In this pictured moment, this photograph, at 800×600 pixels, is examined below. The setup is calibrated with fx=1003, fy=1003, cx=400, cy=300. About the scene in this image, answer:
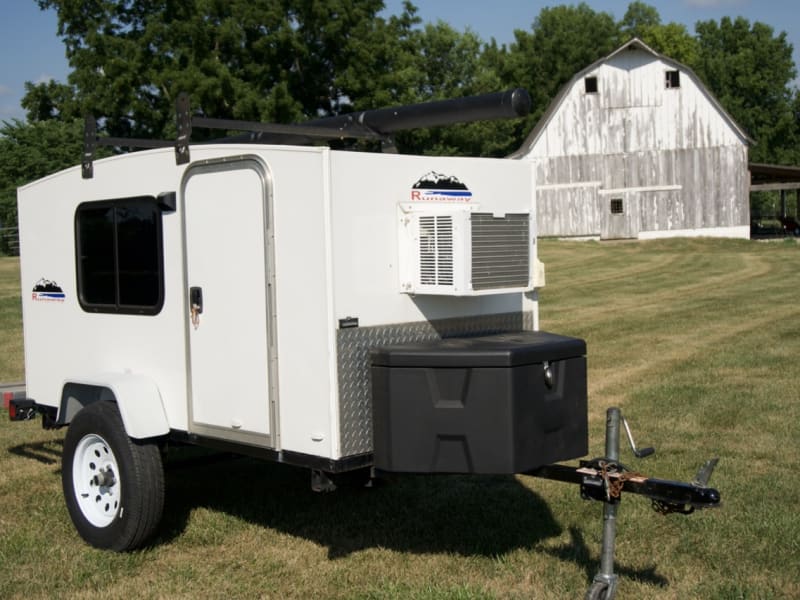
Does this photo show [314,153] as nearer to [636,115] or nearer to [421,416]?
[421,416]

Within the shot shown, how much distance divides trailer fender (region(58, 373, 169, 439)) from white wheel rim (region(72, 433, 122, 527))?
29 cm

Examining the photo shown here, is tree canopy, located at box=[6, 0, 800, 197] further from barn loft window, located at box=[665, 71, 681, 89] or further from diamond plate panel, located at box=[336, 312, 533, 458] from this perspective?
diamond plate panel, located at box=[336, 312, 533, 458]

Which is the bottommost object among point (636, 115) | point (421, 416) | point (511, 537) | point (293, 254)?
point (511, 537)

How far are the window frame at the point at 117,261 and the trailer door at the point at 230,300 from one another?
292 millimetres

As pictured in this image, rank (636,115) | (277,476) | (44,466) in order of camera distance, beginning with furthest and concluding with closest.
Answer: (636,115) < (44,466) < (277,476)

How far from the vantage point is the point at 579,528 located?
6281 mm

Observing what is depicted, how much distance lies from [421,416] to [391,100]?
134ft

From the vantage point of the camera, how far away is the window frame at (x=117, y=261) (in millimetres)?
6051

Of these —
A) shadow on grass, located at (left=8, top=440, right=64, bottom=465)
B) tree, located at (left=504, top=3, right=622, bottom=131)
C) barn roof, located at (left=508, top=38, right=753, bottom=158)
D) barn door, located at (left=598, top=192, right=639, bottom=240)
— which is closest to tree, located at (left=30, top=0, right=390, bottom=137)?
barn roof, located at (left=508, top=38, right=753, bottom=158)

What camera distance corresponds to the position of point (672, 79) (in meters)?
39.4

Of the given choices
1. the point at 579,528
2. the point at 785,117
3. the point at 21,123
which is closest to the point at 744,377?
the point at 579,528

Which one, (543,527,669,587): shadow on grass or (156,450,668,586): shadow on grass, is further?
(156,450,668,586): shadow on grass

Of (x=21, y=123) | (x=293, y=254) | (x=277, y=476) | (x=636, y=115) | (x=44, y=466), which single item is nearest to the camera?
(x=293, y=254)

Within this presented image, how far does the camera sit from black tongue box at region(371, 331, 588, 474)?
16.0 feet
